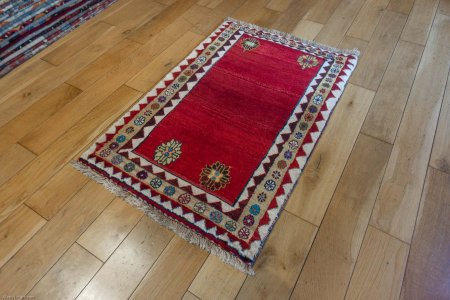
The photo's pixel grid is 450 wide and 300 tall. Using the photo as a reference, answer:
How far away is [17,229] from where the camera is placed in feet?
3.45

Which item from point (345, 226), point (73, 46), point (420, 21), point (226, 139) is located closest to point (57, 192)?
point (226, 139)

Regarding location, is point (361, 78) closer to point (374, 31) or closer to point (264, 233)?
point (374, 31)

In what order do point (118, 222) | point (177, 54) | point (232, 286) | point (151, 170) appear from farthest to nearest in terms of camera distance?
1. point (177, 54)
2. point (151, 170)
3. point (118, 222)
4. point (232, 286)

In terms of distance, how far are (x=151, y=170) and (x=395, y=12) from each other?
166cm

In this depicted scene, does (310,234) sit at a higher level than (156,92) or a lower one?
lower

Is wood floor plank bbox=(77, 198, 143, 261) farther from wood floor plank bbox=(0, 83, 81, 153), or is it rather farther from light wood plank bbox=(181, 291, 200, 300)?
wood floor plank bbox=(0, 83, 81, 153)

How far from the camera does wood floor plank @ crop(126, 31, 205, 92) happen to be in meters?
1.48

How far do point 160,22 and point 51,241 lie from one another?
133 centimetres

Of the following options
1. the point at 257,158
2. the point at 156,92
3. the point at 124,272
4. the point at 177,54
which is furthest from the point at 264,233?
the point at 177,54

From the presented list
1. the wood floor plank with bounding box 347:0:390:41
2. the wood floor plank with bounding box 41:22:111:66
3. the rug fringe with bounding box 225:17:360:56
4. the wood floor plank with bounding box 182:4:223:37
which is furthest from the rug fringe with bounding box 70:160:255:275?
the wood floor plank with bounding box 347:0:390:41

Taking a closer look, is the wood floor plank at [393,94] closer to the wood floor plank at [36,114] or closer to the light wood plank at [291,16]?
the light wood plank at [291,16]

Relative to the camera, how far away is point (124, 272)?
0.96 m

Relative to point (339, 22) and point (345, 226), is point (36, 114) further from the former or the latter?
point (339, 22)

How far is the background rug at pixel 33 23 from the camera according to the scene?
1.64m
